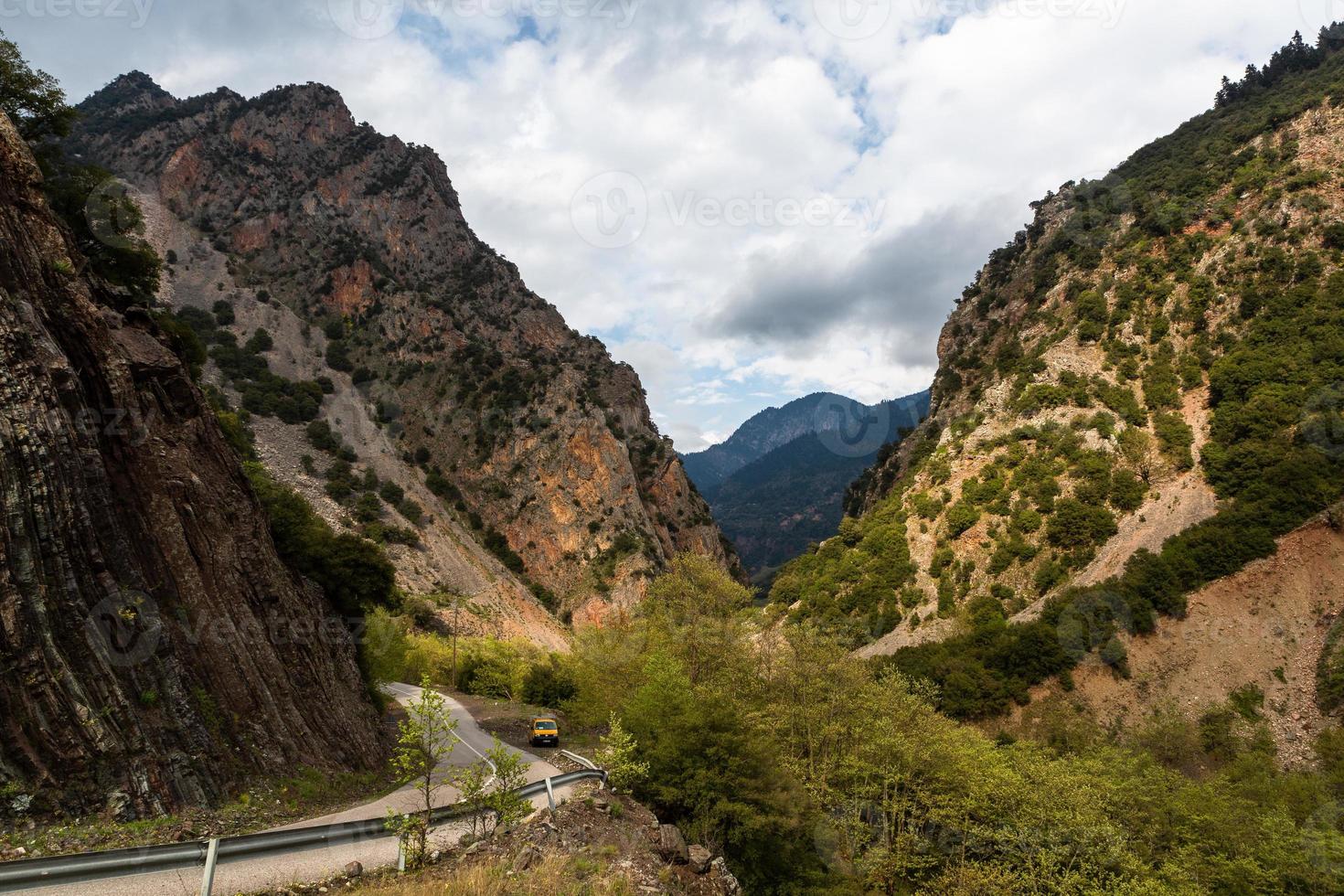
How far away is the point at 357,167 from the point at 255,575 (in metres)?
117

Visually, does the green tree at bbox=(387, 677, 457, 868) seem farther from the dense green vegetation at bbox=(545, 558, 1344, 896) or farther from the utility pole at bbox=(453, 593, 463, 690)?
the utility pole at bbox=(453, 593, 463, 690)

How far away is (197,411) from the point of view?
18.6 metres

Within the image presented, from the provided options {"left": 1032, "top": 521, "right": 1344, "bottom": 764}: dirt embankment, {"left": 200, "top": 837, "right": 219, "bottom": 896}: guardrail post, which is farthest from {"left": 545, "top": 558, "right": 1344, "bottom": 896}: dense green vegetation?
{"left": 200, "top": 837, "right": 219, "bottom": 896}: guardrail post

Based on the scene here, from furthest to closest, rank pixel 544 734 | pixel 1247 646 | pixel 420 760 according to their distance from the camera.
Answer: pixel 1247 646, pixel 544 734, pixel 420 760

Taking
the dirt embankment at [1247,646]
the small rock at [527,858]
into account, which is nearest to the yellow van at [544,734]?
the small rock at [527,858]

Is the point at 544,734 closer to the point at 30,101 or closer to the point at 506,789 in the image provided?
the point at 506,789

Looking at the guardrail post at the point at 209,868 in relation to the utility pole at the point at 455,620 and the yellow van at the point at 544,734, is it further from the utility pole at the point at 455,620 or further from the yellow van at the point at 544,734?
the utility pole at the point at 455,620

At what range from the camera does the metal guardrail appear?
7.09 meters

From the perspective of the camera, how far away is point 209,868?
7773 millimetres

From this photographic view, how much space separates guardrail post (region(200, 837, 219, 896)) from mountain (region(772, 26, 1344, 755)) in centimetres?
4605

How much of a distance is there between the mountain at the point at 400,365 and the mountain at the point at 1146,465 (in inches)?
1164

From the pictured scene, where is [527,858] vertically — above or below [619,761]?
above

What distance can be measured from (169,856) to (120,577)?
824 cm

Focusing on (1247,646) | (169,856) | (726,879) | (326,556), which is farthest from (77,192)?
(1247,646)
